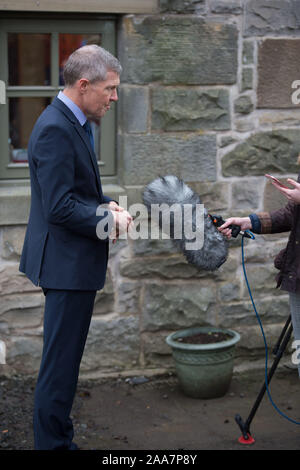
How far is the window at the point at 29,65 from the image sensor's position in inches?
183

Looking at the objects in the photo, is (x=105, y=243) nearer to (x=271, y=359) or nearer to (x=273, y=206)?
(x=273, y=206)

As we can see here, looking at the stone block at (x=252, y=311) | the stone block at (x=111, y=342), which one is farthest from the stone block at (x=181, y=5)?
the stone block at (x=111, y=342)

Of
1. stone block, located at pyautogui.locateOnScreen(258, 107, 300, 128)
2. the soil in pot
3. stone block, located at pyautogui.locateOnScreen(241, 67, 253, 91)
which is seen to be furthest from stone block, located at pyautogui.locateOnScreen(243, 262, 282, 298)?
stone block, located at pyautogui.locateOnScreen(241, 67, 253, 91)

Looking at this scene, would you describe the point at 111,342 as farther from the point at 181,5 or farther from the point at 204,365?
the point at 181,5

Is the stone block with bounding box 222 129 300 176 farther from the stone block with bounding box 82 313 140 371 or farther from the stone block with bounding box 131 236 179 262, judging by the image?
the stone block with bounding box 82 313 140 371

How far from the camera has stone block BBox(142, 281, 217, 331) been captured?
4.96 metres

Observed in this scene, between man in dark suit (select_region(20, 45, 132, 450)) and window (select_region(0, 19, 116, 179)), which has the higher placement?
Result: window (select_region(0, 19, 116, 179))

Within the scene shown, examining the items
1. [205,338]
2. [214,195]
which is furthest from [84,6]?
[205,338]

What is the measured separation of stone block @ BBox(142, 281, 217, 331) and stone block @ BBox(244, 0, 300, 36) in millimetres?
1888

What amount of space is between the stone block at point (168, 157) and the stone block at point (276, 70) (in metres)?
0.50

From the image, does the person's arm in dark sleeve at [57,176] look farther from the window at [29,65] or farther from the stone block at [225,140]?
the stone block at [225,140]

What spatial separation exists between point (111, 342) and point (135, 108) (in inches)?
67.4

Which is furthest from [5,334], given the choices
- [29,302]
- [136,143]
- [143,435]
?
[136,143]

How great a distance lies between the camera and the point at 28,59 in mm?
4688
